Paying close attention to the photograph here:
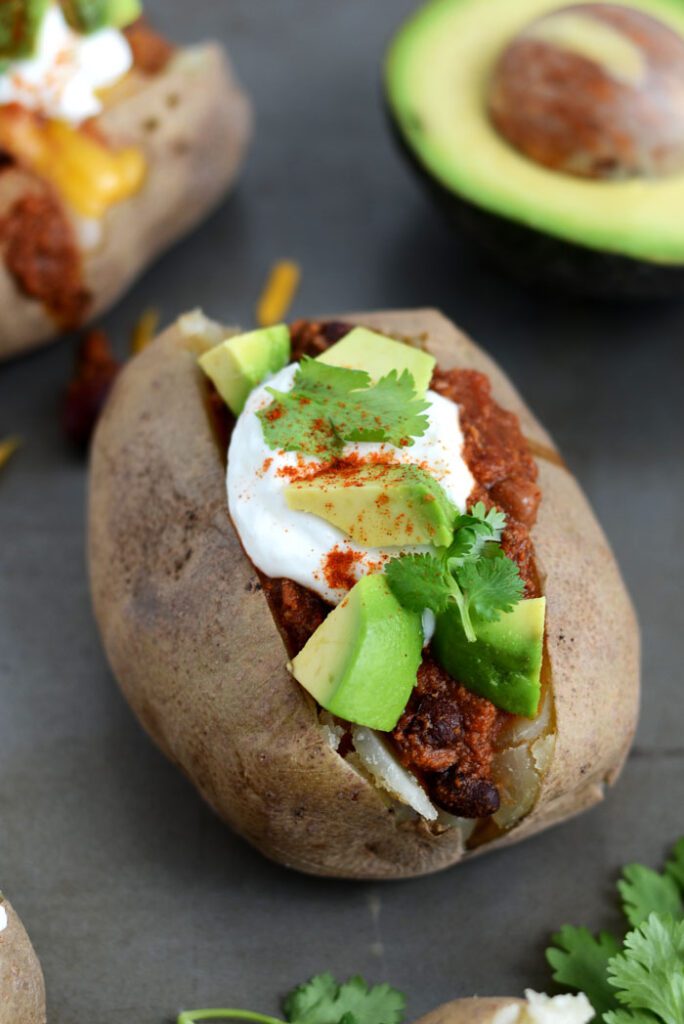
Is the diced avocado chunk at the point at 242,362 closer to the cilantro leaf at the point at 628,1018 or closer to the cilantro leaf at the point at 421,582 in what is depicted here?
the cilantro leaf at the point at 421,582

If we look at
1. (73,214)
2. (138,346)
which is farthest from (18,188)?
(138,346)

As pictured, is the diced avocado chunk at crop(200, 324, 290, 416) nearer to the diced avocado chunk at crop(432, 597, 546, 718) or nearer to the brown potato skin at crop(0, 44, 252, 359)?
the diced avocado chunk at crop(432, 597, 546, 718)

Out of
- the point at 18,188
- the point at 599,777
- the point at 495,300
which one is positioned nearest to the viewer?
the point at 599,777

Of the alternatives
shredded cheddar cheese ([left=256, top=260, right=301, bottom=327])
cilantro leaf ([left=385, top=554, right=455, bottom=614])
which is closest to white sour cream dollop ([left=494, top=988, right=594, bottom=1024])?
cilantro leaf ([left=385, top=554, right=455, bottom=614])

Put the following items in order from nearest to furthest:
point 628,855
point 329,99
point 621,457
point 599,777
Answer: point 599,777 → point 628,855 → point 621,457 → point 329,99

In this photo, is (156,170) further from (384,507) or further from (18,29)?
(384,507)

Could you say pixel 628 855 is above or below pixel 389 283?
below

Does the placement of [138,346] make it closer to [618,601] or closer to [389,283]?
[389,283]
